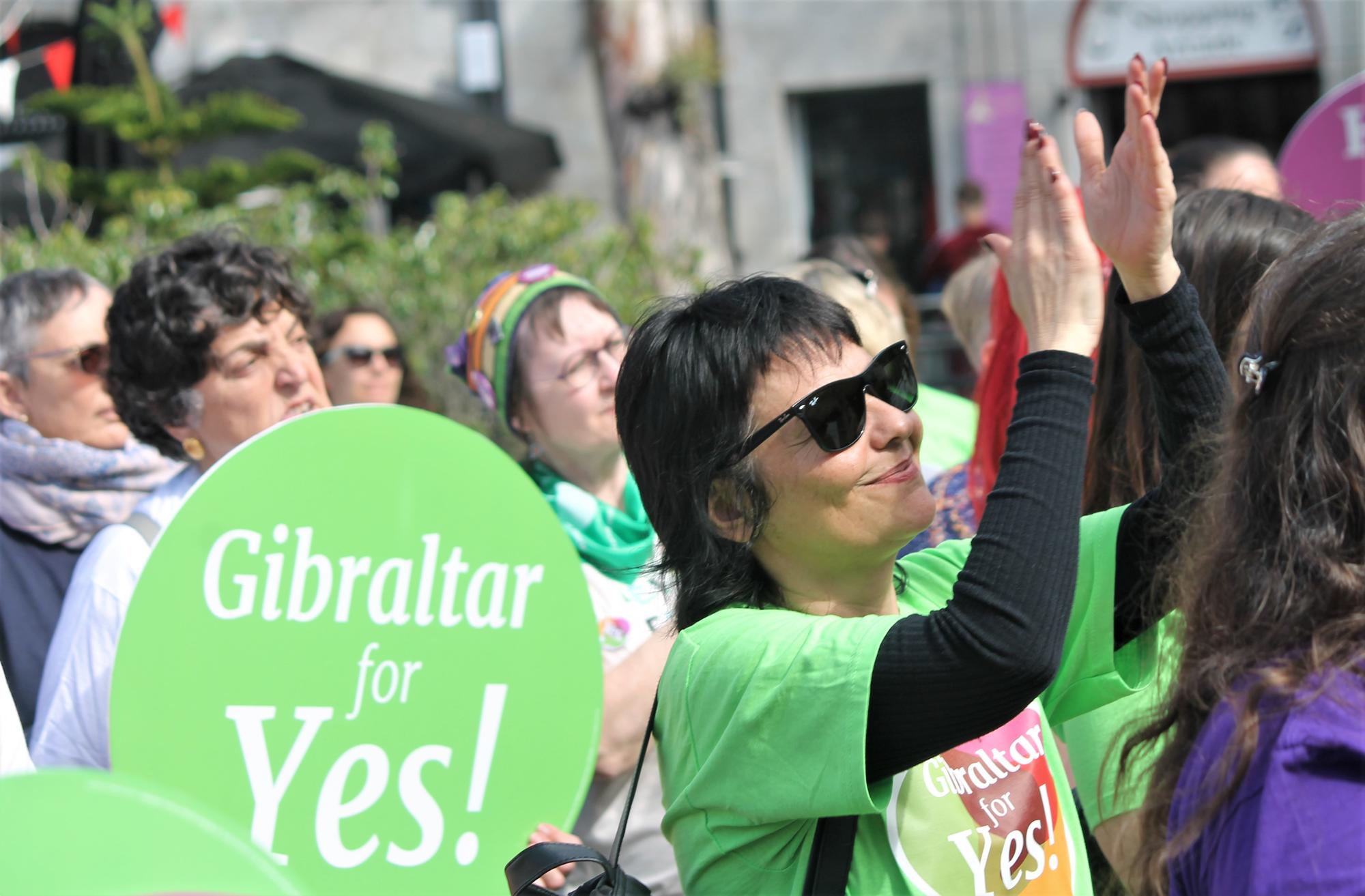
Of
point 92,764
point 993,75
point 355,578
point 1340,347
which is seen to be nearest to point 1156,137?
point 1340,347

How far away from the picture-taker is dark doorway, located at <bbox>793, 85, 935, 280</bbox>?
1130cm

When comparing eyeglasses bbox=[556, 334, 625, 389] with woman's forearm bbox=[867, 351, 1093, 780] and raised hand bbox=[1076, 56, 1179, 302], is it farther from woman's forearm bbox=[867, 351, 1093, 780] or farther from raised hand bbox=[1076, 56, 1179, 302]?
woman's forearm bbox=[867, 351, 1093, 780]

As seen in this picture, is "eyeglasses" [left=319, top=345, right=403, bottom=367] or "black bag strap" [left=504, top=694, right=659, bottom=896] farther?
"eyeglasses" [left=319, top=345, right=403, bottom=367]

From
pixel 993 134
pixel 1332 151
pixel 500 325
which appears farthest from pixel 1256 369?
pixel 993 134

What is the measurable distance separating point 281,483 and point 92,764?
23.3 inches

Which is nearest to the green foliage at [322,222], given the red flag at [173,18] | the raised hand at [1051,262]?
the red flag at [173,18]

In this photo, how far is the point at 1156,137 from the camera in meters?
1.56

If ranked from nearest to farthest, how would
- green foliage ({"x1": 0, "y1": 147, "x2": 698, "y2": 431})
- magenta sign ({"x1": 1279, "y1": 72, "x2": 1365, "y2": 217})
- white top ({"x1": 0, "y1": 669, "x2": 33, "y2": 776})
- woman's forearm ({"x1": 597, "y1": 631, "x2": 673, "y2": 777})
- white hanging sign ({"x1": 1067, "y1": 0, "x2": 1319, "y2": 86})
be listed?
white top ({"x1": 0, "y1": 669, "x2": 33, "y2": 776})
woman's forearm ({"x1": 597, "y1": 631, "x2": 673, "y2": 777})
magenta sign ({"x1": 1279, "y1": 72, "x2": 1365, "y2": 217})
green foliage ({"x1": 0, "y1": 147, "x2": 698, "y2": 431})
white hanging sign ({"x1": 1067, "y1": 0, "x2": 1319, "y2": 86})

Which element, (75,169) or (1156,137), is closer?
(1156,137)

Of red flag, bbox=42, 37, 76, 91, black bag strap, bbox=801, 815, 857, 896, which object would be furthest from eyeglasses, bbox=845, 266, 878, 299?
red flag, bbox=42, 37, 76, 91

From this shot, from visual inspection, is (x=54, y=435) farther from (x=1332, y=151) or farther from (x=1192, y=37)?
(x=1192, y=37)

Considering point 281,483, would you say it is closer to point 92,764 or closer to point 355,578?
point 355,578

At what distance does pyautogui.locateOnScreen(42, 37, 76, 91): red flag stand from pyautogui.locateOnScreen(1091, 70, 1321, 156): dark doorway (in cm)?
716

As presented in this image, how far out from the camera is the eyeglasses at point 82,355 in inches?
109
